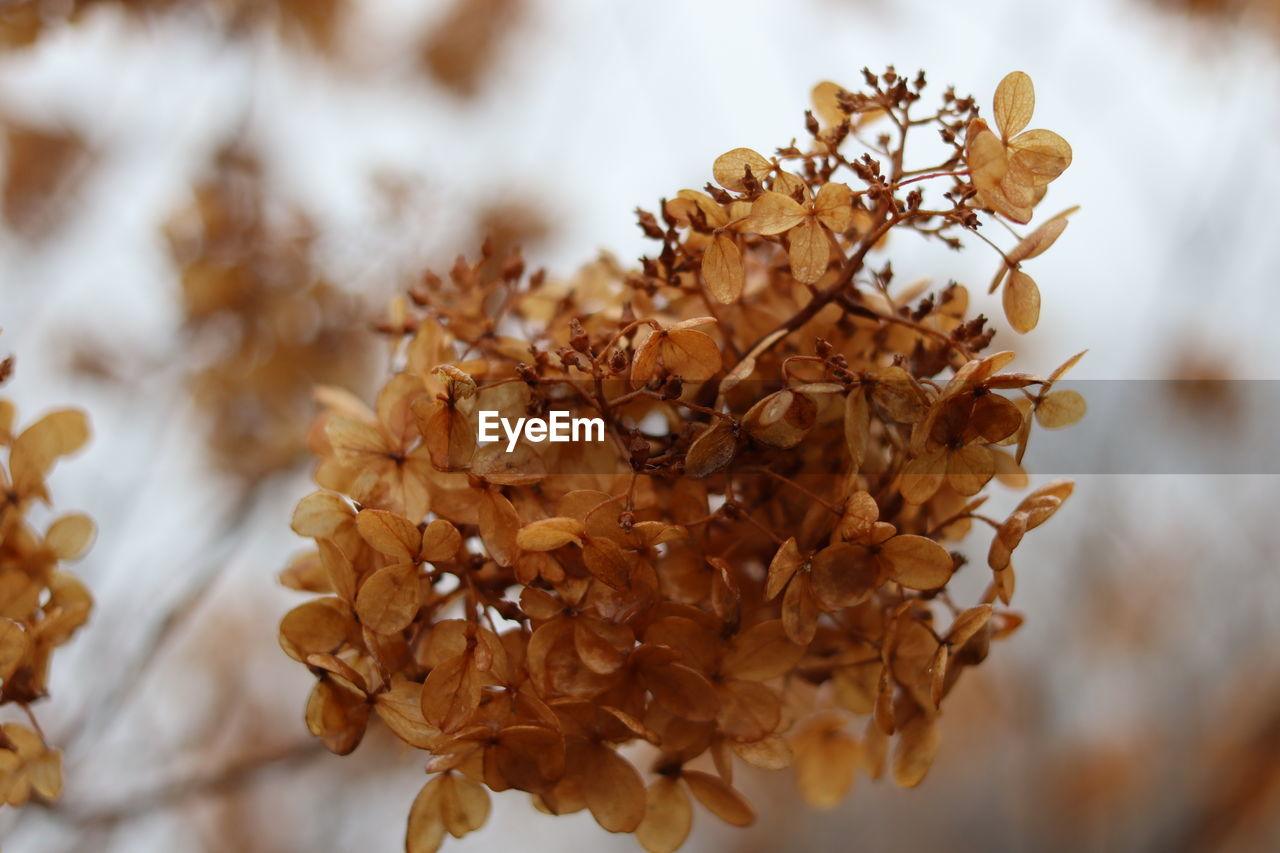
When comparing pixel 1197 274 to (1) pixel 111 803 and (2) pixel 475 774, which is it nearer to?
(2) pixel 475 774

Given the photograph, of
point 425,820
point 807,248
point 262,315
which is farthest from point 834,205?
point 262,315

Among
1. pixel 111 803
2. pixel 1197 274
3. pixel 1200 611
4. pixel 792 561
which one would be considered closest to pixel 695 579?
pixel 792 561

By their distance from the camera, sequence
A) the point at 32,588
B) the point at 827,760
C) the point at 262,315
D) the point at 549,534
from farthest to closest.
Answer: the point at 262,315 → the point at 827,760 → the point at 32,588 → the point at 549,534

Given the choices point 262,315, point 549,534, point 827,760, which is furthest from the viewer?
point 262,315

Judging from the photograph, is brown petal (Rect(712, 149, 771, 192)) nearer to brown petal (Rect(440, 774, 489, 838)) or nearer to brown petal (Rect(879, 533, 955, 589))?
brown petal (Rect(879, 533, 955, 589))

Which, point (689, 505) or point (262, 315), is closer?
point (689, 505)

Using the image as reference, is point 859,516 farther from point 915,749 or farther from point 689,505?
point 915,749

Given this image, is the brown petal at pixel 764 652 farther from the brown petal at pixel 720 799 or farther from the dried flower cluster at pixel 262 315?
the dried flower cluster at pixel 262 315

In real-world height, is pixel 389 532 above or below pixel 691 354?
below

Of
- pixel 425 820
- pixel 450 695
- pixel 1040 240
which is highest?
pixel 1040 240
